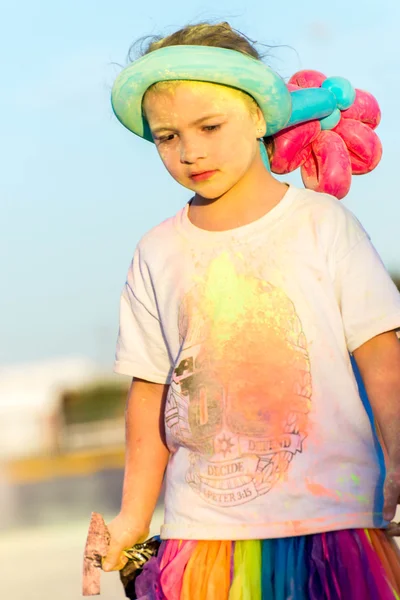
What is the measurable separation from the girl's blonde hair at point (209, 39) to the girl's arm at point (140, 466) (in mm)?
785

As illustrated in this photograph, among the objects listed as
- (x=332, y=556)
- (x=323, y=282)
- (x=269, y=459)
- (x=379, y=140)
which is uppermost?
(x=379, y=140)

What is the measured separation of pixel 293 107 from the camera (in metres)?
3.38

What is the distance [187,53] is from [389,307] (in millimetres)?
757

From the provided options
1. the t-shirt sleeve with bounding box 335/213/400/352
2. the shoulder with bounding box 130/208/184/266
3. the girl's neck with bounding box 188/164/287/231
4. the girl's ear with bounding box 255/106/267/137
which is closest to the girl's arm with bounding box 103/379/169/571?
the shoulder with bounding box 130/208/184/266

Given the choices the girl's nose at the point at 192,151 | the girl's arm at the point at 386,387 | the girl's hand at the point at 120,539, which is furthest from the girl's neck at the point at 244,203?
the girl's hand at the point at 120,539

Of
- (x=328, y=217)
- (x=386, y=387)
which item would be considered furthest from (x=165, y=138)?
(x=386, y=387)

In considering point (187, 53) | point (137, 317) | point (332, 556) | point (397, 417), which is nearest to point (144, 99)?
point (187, 53)

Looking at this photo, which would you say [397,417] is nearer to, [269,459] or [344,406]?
[344,406]

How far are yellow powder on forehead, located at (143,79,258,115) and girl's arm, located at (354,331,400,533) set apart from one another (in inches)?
25.7

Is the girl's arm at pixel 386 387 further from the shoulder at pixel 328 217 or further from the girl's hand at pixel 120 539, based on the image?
the girl's hand at pixel 120 539

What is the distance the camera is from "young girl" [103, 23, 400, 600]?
9.24ft

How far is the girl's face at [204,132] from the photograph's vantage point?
3.01 m

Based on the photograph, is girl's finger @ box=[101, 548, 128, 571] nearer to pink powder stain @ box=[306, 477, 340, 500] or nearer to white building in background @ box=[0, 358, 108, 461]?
pink powder stain @ box=[306, 477, 340, 500]

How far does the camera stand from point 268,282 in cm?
297
